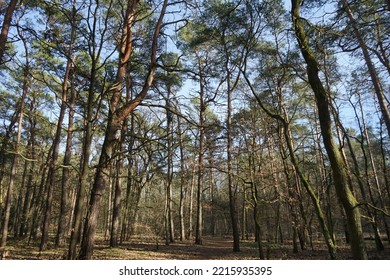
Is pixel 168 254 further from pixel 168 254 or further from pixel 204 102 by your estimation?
pixel 204 102

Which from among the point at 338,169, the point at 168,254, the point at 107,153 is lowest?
the point at 168,254

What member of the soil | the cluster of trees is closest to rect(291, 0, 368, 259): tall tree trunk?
the cluster of trees

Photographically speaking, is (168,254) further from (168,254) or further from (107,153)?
(107,153)

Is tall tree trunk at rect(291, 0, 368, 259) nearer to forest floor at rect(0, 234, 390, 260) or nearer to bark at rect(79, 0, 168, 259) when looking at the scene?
bark at rect(79, 0, 168, 259)

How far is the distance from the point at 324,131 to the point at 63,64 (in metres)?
12.4

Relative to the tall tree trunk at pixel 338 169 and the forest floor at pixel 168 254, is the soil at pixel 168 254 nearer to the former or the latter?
the forest floor at pixel 168 254

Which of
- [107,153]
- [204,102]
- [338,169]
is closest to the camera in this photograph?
[338,169]

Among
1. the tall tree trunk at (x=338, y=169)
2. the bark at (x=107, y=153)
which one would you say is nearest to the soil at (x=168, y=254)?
the bark at (x=107, y=153)

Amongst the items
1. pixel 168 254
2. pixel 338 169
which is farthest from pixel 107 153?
pixel 168 254

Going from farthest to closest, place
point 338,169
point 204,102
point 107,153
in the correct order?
1. point 204,102
2. point 107,153
3. point 338,169

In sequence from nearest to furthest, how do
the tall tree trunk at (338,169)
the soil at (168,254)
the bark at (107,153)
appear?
the tall tree trunk at (338,169), the bark at (107,153), the soil at (168,254)

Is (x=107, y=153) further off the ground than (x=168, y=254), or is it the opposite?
(x=107, y=153)

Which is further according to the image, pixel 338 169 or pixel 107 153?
pixel 107 153

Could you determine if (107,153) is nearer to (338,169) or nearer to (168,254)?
(338,169)
